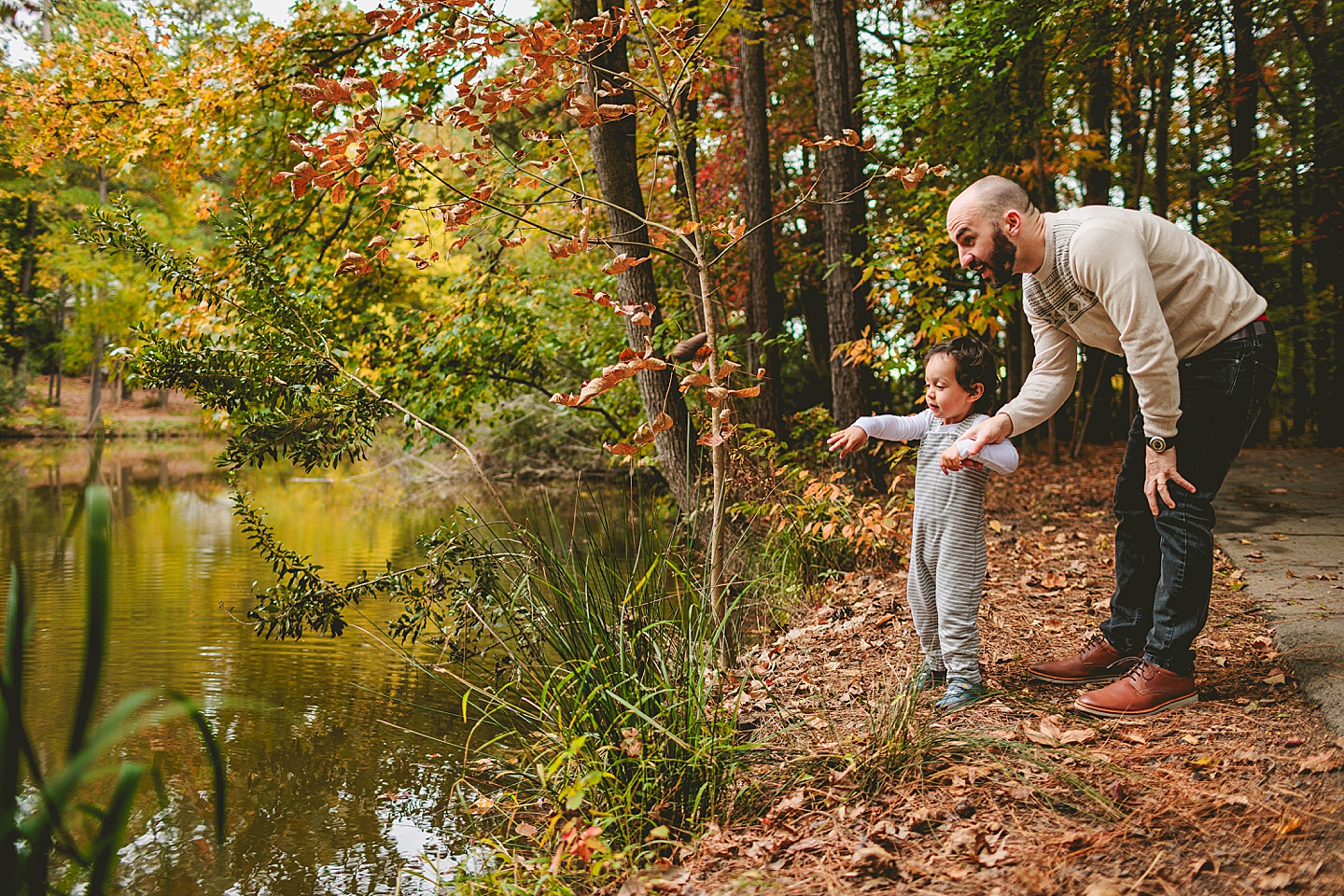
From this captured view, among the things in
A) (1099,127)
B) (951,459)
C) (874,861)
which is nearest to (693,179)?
(951,459)

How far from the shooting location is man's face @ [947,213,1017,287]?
105 inches

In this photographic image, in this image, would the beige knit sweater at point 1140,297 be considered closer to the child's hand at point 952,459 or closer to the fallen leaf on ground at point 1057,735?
the child's hand at point 952,459

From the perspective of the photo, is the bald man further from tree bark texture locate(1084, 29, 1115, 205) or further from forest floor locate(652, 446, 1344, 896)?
tree bark texture locate(1084, 29, 1115, 205)

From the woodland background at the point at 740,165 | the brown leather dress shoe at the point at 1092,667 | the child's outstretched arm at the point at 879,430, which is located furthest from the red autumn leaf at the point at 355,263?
the brown leather dress shoe at the point at 1092,667

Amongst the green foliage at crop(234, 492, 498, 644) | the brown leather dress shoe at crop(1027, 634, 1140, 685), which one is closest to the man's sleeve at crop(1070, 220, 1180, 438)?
the brown leather dress shoe at crop(1027, 634, 1140, 685)

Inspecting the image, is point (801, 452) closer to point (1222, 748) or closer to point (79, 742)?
point (1222, 748)

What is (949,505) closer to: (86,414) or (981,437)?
(981,437)

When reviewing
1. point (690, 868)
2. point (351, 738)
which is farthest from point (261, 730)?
point (690, 868)

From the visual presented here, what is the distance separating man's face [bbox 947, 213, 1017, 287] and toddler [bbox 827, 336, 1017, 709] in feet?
1.08

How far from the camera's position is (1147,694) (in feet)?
8.75

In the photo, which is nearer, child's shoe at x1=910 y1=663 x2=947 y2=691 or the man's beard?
the man's beard

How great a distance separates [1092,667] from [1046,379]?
3.43 feet

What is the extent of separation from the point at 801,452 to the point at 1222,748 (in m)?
4.94

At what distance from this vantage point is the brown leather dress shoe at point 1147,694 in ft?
8.74
